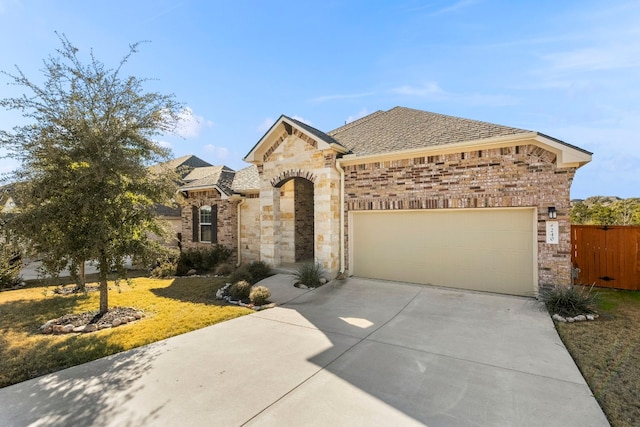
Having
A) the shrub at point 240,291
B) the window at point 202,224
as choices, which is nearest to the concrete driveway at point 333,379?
the shrub at point 240,291

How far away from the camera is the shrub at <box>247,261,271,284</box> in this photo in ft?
35.1

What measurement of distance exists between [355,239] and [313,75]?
8.04m

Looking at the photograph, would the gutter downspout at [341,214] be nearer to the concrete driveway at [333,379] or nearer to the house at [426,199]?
the house at [426,199]

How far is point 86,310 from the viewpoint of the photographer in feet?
26.5

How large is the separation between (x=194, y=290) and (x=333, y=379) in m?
7.40

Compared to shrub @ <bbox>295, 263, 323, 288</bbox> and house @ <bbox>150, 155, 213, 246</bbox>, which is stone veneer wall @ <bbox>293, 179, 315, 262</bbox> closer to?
shrub @ <bbox>295, 263, 323, 288</bbox>

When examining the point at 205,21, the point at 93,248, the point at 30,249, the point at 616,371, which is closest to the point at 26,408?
the point at 93,248

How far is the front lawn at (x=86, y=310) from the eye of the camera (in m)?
5.12

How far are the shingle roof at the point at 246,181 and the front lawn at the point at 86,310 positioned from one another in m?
4.18

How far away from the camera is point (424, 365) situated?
4.65 metres

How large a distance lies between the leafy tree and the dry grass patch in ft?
29.4

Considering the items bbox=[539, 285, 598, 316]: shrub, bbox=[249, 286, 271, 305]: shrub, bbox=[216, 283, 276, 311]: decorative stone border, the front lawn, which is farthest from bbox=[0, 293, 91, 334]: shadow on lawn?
bbox=[539, 285, 598, 316]: shrub

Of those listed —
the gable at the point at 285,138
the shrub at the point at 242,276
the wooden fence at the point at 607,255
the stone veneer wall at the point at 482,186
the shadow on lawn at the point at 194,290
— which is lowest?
the shadow on lawn at the point at 194,290

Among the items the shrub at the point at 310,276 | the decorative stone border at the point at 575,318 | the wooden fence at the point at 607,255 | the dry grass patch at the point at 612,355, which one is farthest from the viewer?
the shrub at the point at 310,276
